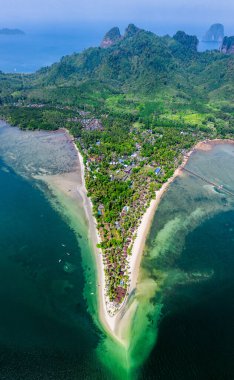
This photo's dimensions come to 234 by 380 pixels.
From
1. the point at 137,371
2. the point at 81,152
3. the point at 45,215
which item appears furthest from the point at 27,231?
the point at 81,152

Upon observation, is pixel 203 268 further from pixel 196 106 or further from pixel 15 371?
pixel 196 106

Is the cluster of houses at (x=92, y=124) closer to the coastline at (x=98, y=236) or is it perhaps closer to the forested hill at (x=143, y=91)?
the forested hill at (x=143, y=91)

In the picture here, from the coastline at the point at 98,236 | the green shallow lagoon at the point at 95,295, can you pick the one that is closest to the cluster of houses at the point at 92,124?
the coastline at the point at 98,236

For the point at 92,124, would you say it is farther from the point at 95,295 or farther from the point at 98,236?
the point at 95,295

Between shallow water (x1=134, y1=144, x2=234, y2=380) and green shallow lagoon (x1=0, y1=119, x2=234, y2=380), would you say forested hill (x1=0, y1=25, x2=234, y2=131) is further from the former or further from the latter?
green shallow lagoon (x1=0, y1=119, x2=234, y2=380)

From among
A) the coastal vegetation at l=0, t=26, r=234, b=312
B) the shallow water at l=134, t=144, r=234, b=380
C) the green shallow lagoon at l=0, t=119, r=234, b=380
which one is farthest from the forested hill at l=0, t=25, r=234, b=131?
the green shallow lagoon at l=0, t=119, r=234, b=380

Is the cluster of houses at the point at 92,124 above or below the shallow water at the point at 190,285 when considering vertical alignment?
above

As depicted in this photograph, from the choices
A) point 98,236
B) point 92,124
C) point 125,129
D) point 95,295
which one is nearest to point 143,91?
point 92,124
